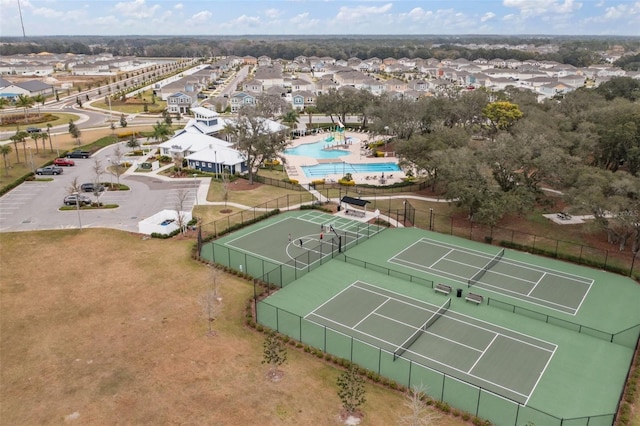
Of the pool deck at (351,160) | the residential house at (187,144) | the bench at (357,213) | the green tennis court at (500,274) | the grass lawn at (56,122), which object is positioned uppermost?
the residential house at (187,144)

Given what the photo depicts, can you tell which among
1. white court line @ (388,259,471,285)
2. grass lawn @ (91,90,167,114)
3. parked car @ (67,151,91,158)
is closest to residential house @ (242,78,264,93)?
grass lawn @ (91,90,167,114)

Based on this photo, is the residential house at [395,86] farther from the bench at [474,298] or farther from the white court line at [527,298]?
the bench at [474,298]

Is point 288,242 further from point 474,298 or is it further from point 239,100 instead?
point 239,100

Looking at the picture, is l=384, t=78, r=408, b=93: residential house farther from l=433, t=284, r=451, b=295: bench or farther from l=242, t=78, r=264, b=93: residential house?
l=433, t=284, r=451, b=295: bench

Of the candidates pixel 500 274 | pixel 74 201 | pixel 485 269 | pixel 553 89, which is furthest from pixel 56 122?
pixel 553 89

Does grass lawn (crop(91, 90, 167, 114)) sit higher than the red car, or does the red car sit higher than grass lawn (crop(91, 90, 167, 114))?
grass lawn (crop(91, 90, 167, 114))

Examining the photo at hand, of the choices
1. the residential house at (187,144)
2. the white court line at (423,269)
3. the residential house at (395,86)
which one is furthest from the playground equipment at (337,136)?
the residential house at (395,86)
